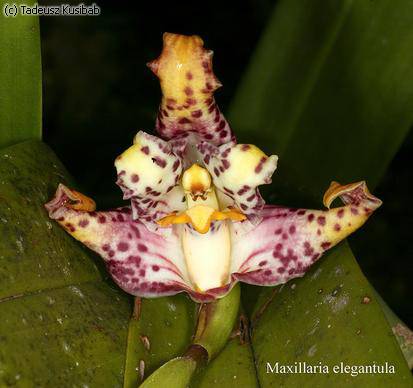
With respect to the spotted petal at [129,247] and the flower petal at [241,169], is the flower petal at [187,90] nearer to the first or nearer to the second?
the flower petal at [241,169]

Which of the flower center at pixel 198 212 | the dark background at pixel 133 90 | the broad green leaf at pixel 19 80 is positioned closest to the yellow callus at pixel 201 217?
the flower center at pixel 198 212

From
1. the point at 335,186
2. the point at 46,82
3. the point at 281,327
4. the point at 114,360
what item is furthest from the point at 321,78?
the point at 46,82

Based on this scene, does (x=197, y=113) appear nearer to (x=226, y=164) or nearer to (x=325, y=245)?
(x=226, y=164)

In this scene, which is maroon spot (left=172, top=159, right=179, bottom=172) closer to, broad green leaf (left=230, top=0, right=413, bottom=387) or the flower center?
the flower center

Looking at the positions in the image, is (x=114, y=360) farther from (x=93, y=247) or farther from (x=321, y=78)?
(x=321, y=78)

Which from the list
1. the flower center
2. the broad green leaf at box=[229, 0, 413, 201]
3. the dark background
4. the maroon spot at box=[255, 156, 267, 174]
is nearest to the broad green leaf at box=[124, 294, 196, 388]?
the flower center

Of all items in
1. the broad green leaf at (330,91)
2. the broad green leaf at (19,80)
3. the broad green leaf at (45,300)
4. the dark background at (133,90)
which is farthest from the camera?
the dark background at (133,90)
